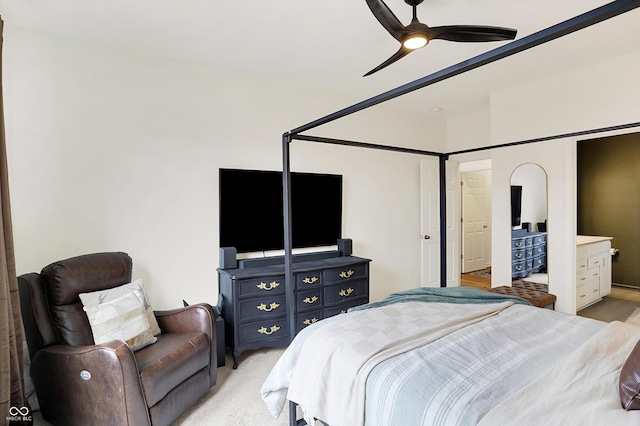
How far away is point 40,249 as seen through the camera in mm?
2525

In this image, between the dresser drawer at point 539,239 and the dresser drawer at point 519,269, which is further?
the dresser drawer at point 519,269

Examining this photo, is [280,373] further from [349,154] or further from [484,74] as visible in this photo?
[484,74]

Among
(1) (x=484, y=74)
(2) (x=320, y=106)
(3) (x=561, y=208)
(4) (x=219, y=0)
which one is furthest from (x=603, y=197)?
(4) (x=219, y=0)

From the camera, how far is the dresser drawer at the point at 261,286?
2.92 meters

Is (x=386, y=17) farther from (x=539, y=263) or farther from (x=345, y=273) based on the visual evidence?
(x=539, y=263)

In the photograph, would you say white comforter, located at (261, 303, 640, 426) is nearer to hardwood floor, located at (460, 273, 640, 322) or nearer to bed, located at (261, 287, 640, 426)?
bed, located at (261, 287, 640, 426)

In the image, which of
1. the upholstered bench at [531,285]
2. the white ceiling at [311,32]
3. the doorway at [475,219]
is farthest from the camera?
the doorway at [475,219]

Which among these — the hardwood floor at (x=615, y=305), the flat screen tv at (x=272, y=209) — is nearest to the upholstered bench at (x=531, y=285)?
the hardwood floor at (x=615, y=305)

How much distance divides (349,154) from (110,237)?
2.79 meters

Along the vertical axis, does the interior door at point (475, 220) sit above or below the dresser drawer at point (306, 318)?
above

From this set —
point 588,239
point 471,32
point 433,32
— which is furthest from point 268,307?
point 588,239

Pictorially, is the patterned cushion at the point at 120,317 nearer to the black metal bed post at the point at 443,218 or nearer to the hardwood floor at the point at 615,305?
the black metal bed post at the point at 443,218

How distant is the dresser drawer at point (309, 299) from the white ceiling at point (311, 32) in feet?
7.48

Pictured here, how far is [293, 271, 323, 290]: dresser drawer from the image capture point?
315 cm
